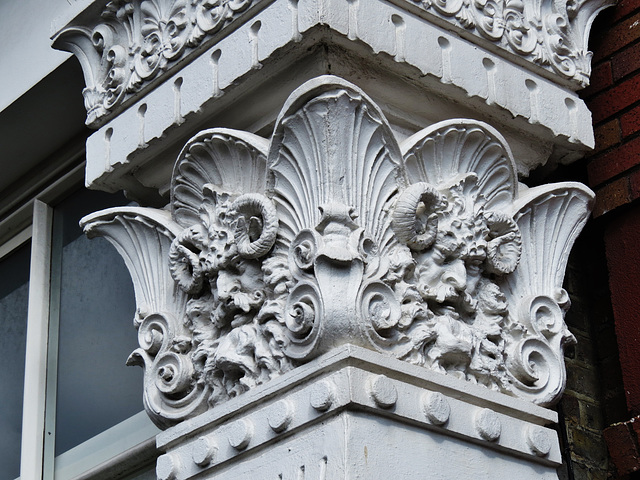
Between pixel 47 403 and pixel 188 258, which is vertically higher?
pixel 47 403

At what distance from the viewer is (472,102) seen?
3.49 m

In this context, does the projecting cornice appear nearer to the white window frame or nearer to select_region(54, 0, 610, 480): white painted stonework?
select_region(54, 0, 610, 480): white painted stonework

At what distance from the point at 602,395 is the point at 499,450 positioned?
2.92 feet

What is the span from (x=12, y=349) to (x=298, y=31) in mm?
2561

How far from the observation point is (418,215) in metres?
3.22

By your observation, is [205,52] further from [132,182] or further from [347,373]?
[347,373]

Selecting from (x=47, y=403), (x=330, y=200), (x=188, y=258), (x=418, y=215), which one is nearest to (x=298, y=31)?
(x=330, y=200)

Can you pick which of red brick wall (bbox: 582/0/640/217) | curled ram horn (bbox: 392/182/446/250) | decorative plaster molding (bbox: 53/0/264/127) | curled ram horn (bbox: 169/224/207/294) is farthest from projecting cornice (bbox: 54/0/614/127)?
curled ram horn (bbox: 169/224/207/294)

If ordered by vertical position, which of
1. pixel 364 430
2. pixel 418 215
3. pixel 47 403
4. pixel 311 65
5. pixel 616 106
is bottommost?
pixel 364 430

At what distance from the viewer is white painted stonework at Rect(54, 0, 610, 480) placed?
2971mm

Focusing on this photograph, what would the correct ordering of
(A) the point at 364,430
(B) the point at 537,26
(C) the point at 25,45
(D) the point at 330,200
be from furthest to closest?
(C) the point at 25,45 → (B) the point at 537,26 → (D) the point at 330,200 → (A) the point at 364,430

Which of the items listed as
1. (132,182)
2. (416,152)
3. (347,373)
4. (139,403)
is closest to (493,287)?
(416,152)

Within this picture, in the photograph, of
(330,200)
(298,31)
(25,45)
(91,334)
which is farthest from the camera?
(91,334)

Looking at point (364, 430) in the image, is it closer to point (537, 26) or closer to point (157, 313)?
point (157, 313)
